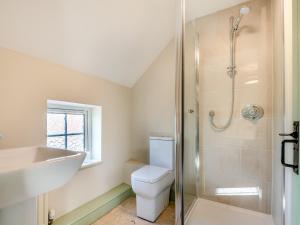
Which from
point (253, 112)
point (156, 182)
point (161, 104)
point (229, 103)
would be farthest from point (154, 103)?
point (253, 112)

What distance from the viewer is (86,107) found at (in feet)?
6.77

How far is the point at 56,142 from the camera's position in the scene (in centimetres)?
175

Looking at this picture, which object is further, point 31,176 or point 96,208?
point 96,208

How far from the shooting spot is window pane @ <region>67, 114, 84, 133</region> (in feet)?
6.28

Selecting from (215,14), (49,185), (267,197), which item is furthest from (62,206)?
(215,14)

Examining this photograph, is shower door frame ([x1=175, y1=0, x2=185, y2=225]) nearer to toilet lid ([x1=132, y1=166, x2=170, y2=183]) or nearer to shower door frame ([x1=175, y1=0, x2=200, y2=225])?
shower door frame ([x1=175, y1=0, x2=200, y2=225])

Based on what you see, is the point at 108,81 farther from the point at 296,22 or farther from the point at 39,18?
the point at 296,22

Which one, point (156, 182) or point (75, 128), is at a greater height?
point (75, 128)

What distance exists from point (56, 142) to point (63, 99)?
47cm

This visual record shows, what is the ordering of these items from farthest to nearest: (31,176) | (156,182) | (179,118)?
(156,182)
(179,118)
(31,176)

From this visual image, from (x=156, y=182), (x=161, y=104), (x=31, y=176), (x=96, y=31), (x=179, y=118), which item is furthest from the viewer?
(x=161, y=104)

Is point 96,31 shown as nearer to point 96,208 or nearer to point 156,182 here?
point 156,182

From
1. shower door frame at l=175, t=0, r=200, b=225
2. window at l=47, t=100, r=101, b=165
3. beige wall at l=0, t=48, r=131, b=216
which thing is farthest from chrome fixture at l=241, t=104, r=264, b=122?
window at l=47, t=100, r=101, b=165

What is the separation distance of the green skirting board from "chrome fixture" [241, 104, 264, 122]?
164 cm
